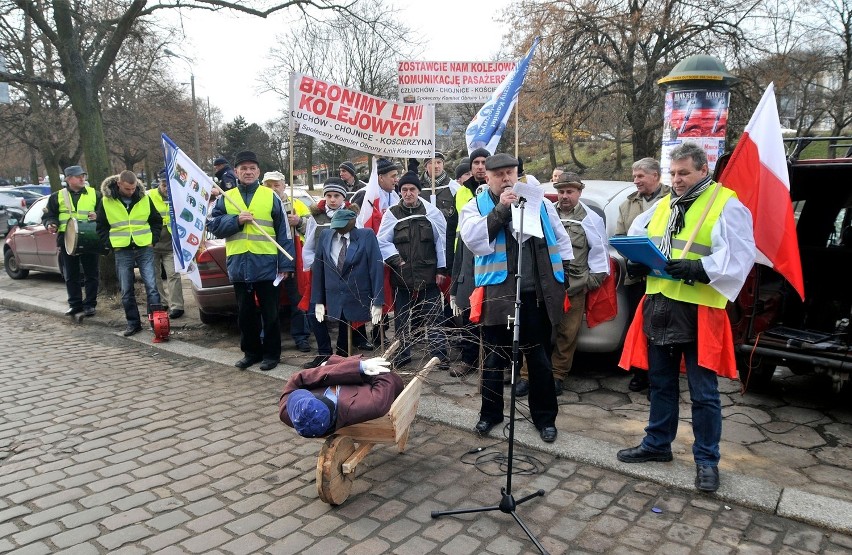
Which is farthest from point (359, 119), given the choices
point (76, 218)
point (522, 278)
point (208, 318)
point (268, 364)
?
point (76, 218)

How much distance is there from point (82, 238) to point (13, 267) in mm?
6445

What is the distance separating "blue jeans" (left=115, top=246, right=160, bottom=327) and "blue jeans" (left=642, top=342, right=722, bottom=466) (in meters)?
6.48

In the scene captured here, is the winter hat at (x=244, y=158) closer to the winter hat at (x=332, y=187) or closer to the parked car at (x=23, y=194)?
the winter hat at (x=332, y=187)

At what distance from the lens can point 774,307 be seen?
5.18 m

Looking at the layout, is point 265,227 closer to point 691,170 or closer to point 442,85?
point 442,85

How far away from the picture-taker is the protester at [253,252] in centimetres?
638

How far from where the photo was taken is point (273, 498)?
3.84 metres

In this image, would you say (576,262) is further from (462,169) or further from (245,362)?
(245,362)

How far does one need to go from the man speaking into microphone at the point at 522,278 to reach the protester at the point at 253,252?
110 inches

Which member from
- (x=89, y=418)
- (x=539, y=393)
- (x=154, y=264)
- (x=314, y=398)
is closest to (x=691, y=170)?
(x=539, y=393)

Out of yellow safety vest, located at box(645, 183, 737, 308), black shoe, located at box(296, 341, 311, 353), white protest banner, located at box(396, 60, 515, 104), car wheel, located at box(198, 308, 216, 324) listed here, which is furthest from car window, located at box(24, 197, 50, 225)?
yellow safety vest, located at box(645, 183, 737, 308)

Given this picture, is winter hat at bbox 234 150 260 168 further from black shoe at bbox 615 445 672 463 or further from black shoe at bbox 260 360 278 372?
black shoe at bbox 615 445 672 463

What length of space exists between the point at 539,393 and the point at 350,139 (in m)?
3.72

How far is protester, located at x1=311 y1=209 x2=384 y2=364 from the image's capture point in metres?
5.97
